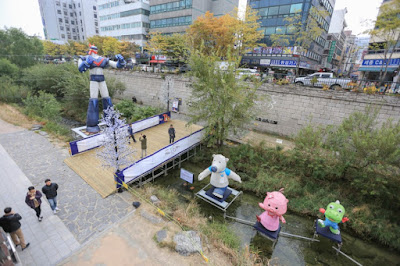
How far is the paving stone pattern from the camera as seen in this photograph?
7.77 metres

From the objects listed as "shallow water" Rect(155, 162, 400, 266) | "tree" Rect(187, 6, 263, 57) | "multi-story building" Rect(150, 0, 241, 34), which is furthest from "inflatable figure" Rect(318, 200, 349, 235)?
"multi-story building" Rect(150, 0, 241, 34)

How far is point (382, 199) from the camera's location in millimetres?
10141

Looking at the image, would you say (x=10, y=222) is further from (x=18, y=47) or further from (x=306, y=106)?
(x=18, y=47)

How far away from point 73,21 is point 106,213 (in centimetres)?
10144

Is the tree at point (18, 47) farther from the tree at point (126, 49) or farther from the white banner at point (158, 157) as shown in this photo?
the white banner at point (158, 157)

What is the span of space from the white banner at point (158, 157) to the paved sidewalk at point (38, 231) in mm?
3281

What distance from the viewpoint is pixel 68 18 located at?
81.4 meters

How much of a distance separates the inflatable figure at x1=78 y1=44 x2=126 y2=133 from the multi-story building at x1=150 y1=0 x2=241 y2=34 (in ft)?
109

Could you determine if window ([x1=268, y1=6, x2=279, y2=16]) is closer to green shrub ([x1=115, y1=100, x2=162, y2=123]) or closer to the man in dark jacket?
green shrub ([x1=115, y1=100, x2=162, y2=123])

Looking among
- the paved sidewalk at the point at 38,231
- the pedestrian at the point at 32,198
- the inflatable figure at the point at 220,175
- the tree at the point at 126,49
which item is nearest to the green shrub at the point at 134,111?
the paved sidewalk at the point at 38,231

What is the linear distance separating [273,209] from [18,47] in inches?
1600

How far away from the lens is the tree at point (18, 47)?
95.5 feet

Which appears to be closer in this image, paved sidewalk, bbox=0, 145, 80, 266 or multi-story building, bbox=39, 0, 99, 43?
paved sidewalk, bbox=0, 145, 80, 266

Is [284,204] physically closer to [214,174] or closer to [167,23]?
[214,174]
